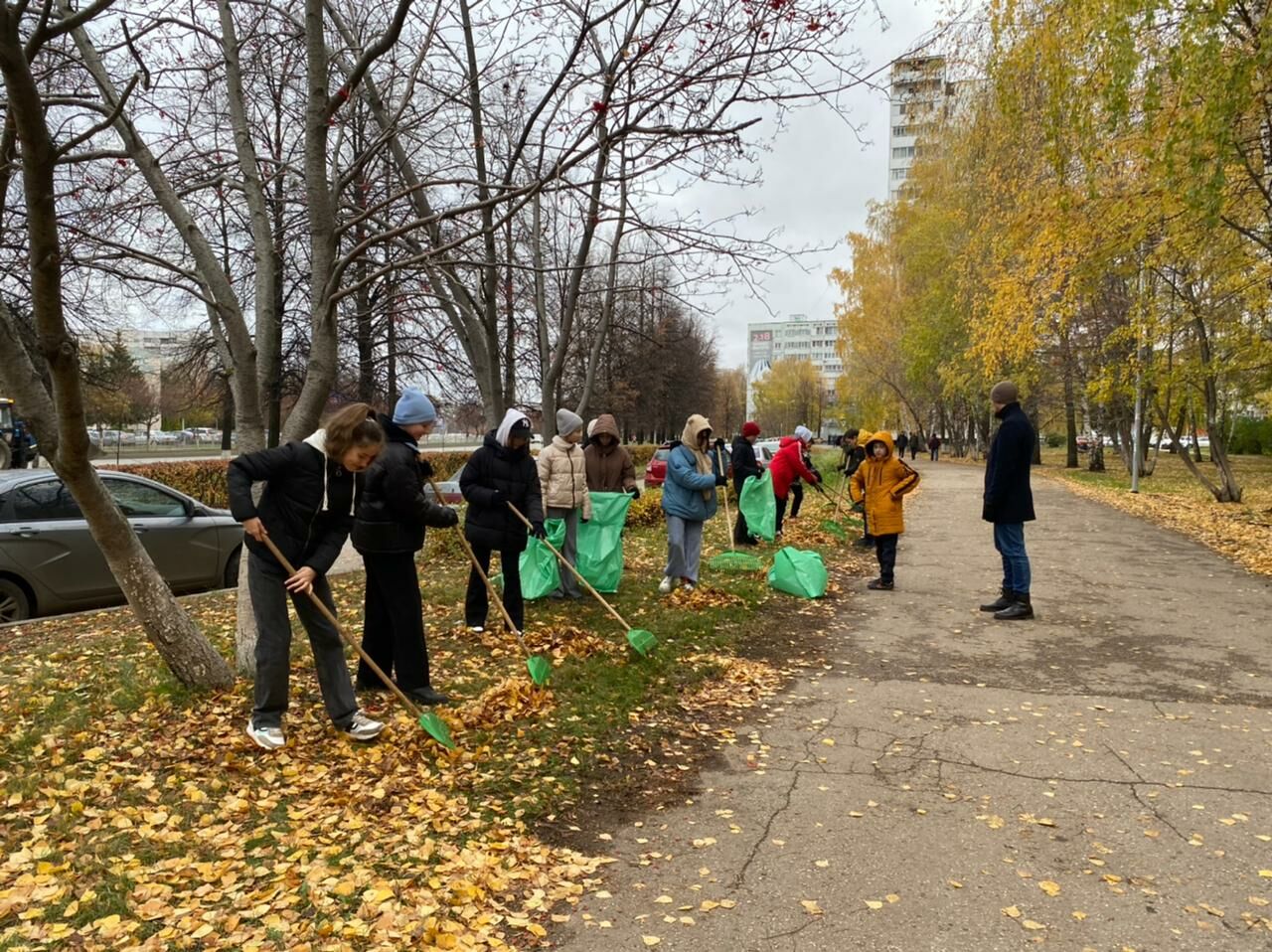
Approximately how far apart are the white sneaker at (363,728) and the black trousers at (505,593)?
1958 mm

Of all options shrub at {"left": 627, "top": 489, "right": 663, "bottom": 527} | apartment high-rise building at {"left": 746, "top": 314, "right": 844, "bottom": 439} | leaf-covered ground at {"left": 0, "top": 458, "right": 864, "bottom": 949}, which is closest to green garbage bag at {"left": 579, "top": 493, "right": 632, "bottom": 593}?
leaf-covered ground at {"left": 0, "top": 458, "right": 864, "bottom": 949}

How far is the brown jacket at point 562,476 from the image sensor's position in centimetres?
761

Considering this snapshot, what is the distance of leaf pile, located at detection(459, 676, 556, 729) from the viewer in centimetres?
470

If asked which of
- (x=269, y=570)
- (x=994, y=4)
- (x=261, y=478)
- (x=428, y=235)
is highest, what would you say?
(x=994, y=4)

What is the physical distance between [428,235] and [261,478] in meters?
5.15

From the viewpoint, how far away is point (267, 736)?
4234 mm

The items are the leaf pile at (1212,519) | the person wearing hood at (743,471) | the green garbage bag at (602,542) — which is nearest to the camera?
the green garbage bag at (602,542)

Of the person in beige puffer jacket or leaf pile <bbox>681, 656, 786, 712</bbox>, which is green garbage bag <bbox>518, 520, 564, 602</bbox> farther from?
leaf pile <bbox>681, 656, 786, 712</bbox>

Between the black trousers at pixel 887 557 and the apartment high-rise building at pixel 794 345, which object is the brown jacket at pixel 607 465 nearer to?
the black trousers at pixel 887 557

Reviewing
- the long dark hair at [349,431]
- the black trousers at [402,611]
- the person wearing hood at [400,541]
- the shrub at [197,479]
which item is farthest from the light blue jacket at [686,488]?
the shrub at [197,479]

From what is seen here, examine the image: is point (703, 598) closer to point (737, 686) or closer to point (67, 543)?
point (737, 686)

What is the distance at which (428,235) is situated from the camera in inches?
341

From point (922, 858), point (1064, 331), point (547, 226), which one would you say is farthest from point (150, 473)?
point (1064, 331)

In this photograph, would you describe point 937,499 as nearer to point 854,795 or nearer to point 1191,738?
point 1191,738
